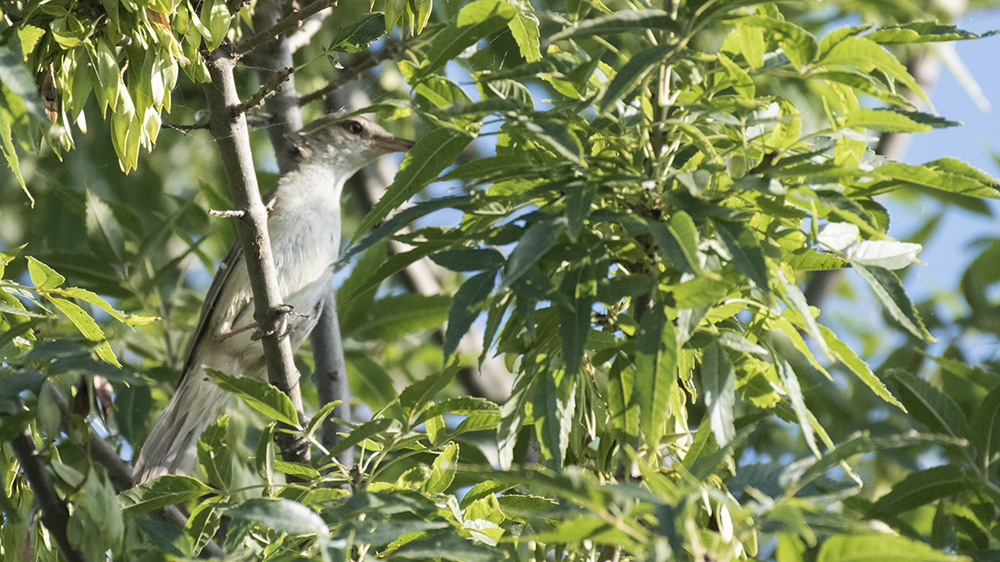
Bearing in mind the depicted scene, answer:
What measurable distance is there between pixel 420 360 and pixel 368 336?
0.80m

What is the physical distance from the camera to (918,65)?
691cm

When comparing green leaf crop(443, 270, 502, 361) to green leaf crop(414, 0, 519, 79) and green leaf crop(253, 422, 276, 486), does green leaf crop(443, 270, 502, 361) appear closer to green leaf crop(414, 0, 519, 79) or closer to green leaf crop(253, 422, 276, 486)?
green leaf crop(414, 0, 519, 79)

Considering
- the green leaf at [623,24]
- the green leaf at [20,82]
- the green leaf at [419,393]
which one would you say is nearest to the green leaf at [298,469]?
the green leaf at [419,393]

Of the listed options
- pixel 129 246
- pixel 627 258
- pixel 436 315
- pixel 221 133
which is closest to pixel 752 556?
pixel 627 258

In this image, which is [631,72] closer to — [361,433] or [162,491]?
[361,433]

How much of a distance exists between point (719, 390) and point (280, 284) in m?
3.52

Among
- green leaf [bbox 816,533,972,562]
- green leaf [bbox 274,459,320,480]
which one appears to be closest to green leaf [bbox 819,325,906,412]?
green leaf [bbox 816,533,972,562]

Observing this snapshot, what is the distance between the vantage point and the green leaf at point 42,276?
8.80 feet

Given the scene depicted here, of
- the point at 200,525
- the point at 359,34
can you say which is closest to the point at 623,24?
the point at 359,34

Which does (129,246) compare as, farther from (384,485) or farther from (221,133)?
(384,485)

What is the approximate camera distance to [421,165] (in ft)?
7.25

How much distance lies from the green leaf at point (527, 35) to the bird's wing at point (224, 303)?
2797 millimetres

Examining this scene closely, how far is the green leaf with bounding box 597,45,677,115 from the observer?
1720 mm

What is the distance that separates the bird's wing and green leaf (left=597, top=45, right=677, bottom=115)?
3.53 m
